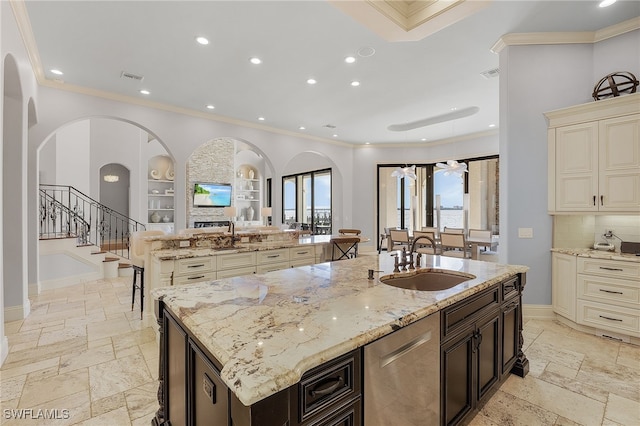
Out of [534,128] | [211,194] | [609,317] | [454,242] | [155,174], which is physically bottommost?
[609,317]

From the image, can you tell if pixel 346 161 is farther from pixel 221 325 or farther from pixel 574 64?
pixel 221 325

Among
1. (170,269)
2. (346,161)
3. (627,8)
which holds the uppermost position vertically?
(627,8)

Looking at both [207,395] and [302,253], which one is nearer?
[207,395]

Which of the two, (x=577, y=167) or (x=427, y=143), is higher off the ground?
(x=427, y=143)

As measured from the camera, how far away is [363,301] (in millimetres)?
1485

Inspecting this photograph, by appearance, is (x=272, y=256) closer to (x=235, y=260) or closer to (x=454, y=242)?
(x=235, y=260)

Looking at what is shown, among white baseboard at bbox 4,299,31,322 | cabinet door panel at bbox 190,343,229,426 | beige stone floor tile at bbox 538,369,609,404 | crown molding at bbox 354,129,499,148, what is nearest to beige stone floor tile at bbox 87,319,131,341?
white baseboard at bbox 4,299,31,322

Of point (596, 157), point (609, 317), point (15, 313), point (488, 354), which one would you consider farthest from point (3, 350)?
point (596, 157)

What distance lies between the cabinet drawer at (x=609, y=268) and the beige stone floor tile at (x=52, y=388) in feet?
15.5

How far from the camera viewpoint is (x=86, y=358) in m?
2.74

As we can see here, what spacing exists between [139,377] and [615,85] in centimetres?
542

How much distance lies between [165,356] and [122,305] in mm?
3294

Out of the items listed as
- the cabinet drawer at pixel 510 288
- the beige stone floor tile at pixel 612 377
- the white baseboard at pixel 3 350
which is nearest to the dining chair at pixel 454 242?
the beige stone floor tile at pixel 612 377

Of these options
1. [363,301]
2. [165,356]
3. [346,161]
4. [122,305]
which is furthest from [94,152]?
[363,301]
